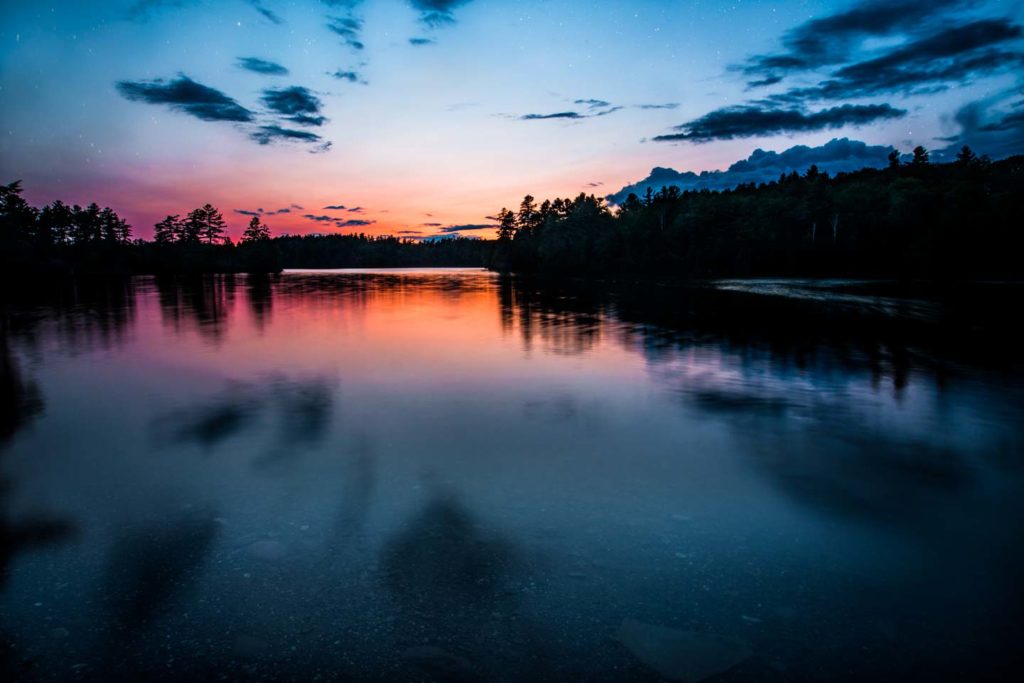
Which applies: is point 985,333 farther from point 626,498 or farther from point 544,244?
point 544,244

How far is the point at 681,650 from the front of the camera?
14.4ft

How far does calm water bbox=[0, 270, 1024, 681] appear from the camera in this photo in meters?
4.39

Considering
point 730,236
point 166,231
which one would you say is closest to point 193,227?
point 166,231

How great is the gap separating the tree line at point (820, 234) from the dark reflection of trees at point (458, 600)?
81.5 m

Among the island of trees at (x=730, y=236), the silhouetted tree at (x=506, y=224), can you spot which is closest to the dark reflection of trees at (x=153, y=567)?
the island of trees at (x=730, y=236)

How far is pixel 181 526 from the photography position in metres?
6.45

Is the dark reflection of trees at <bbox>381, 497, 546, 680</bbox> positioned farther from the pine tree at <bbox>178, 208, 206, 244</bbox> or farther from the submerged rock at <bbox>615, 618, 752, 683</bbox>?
the pine tree at <bbox>178, 208, 206, 244</bbox>

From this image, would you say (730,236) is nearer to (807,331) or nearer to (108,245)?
(807,331)

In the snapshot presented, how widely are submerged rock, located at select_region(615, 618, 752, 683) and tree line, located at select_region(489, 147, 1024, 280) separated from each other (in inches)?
3205

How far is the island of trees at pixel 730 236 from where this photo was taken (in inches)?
2761

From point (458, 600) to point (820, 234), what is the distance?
116 meters

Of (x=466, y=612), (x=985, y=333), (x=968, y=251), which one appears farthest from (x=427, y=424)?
(x=968, y=251)

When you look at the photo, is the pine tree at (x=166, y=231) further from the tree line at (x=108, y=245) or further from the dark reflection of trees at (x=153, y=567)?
the dark reflection of trees at (x=153, y=567)

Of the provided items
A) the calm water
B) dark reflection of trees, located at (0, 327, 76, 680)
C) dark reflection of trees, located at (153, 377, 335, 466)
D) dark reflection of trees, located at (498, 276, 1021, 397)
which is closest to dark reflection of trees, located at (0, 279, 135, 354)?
the calm water
